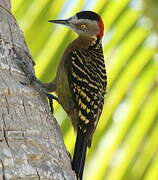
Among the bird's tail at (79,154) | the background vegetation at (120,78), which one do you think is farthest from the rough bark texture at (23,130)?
the background vegetation at (120,78)

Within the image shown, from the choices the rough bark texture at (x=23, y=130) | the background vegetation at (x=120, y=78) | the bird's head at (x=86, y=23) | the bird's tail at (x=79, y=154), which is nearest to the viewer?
the rough bark texture at (x=23, y=130)

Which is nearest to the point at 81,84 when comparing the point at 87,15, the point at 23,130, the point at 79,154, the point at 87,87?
the point at 87,87

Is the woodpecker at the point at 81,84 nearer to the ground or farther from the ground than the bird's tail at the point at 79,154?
farther from the ground

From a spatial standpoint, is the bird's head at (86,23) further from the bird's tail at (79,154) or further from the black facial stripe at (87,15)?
the bird's tail at (79,154)

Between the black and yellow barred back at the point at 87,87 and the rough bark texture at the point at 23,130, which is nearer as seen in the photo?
the rough bark texture at the point at 23,130

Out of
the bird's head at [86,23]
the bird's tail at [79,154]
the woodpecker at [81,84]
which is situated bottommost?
the bird's tail at [79,154]

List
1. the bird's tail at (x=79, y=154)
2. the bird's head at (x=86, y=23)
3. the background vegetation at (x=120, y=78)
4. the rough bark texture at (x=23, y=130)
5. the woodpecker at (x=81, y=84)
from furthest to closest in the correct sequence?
the bird's head at (x=86, y=23), the woodpecker at (x=81, y=84), the background vegetation at (x=120, y=78), the bird's tail at (x=79, y=154), the rough bark texture at (x=23, y=130)

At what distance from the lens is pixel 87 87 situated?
439 centimetres

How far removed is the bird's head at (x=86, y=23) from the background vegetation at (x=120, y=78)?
0.59 meters

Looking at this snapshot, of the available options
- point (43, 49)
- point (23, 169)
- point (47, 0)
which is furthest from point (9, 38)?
point (23, 169)

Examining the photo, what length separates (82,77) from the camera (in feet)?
14.6

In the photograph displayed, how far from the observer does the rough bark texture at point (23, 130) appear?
2.55 m

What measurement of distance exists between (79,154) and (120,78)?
0.57 metres

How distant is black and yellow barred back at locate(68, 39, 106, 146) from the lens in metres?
4.26
